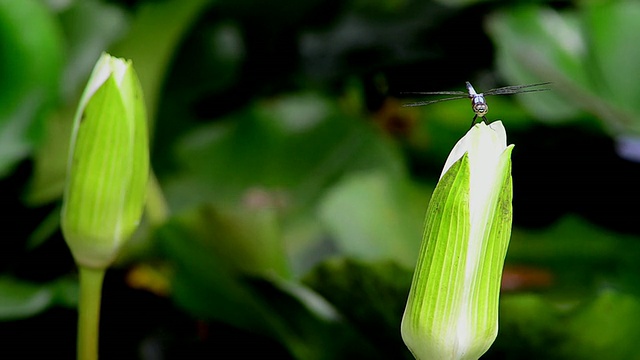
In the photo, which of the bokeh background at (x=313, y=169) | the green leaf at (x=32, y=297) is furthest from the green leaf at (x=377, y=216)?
the green leaf at (x=32, y=297)

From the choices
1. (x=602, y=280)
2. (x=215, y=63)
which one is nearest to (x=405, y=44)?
(x=215, y=63)

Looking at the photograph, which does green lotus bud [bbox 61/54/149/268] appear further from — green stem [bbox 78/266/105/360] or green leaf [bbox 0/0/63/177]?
green leaf [bbox 0/0/63/177]

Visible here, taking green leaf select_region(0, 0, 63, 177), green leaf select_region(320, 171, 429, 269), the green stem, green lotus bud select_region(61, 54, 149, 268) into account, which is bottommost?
the green stem

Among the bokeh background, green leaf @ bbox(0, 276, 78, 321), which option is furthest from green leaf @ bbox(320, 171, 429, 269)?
green leaf @ bbox(0, 276, 78, 321)

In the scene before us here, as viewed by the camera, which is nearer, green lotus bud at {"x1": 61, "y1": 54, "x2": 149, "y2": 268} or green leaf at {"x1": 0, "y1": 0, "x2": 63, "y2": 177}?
green lotus bud at {"x1": 61, "y1": 54, "x2": 149, "y2": 268}

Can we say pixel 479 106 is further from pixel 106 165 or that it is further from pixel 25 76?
pixel 25 76
